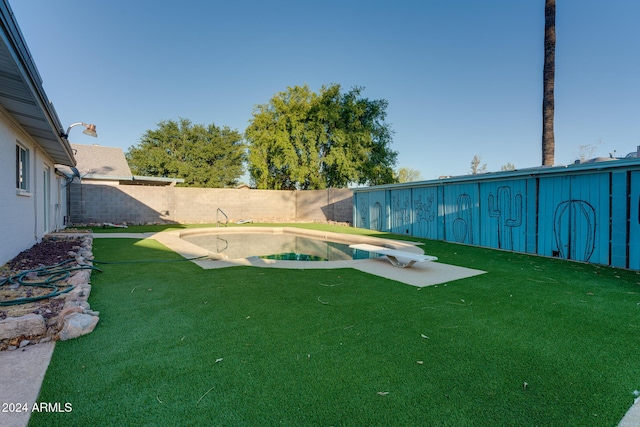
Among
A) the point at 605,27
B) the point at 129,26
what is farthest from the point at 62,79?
the point at 605,27

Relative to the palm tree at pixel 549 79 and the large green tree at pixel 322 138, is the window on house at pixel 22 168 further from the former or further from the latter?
the large green tree at pixel 322 138

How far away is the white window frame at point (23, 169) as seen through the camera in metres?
6.04

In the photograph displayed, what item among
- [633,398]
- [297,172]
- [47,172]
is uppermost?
[297,172]

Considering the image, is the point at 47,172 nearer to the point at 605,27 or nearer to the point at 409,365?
the point at 409,365

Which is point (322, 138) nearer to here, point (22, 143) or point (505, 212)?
point (505, 212)

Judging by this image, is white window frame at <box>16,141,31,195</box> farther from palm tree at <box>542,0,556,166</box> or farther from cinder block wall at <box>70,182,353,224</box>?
palm tree at <box>542,0,556,166</box>

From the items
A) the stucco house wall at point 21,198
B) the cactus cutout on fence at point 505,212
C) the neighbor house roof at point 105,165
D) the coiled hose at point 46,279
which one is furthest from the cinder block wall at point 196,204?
the coiled hose at point 46,279

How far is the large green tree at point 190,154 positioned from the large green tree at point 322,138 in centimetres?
937

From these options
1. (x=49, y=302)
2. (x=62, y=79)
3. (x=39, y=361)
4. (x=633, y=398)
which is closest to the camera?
(x=633, y=398)

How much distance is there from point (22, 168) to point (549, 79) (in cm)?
1361

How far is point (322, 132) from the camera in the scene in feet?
69.0

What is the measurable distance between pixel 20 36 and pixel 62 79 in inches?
565

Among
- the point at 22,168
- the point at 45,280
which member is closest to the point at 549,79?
the point at 45,280

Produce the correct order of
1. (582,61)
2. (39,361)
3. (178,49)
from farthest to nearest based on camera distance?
(178,49) < (582,61) < (39,361)
